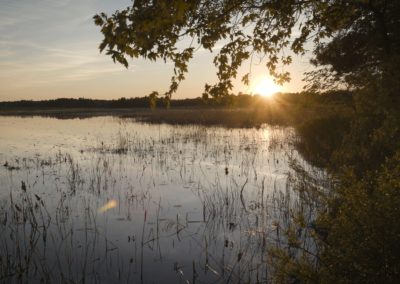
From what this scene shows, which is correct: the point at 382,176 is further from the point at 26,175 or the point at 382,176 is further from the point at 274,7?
the point at 26,175

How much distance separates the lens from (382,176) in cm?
386

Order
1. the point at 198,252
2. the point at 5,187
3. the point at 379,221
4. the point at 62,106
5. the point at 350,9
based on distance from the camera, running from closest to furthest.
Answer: the point at 379,221, the point at 198,252, the point at 350,9, the point at 5,187, the point at 62,106

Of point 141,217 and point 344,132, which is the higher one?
point 344,132

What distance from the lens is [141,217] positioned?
8.92 m

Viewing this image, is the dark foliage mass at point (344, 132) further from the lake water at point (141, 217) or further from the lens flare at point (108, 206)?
the lens flare at point (108, 206)

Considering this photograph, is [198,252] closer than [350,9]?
Yes

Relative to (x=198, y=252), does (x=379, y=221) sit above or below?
above

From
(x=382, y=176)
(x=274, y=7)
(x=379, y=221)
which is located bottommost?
(x=379, y=221)

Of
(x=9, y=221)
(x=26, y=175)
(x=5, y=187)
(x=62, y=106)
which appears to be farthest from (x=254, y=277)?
(x=62, y=106)

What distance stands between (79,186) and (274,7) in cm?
819

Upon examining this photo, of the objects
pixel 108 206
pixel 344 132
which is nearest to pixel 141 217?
pixel 108 206

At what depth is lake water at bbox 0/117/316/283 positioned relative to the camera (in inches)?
247

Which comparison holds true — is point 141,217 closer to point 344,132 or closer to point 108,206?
point 108,206

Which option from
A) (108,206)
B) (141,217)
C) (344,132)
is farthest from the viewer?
(108,206)
